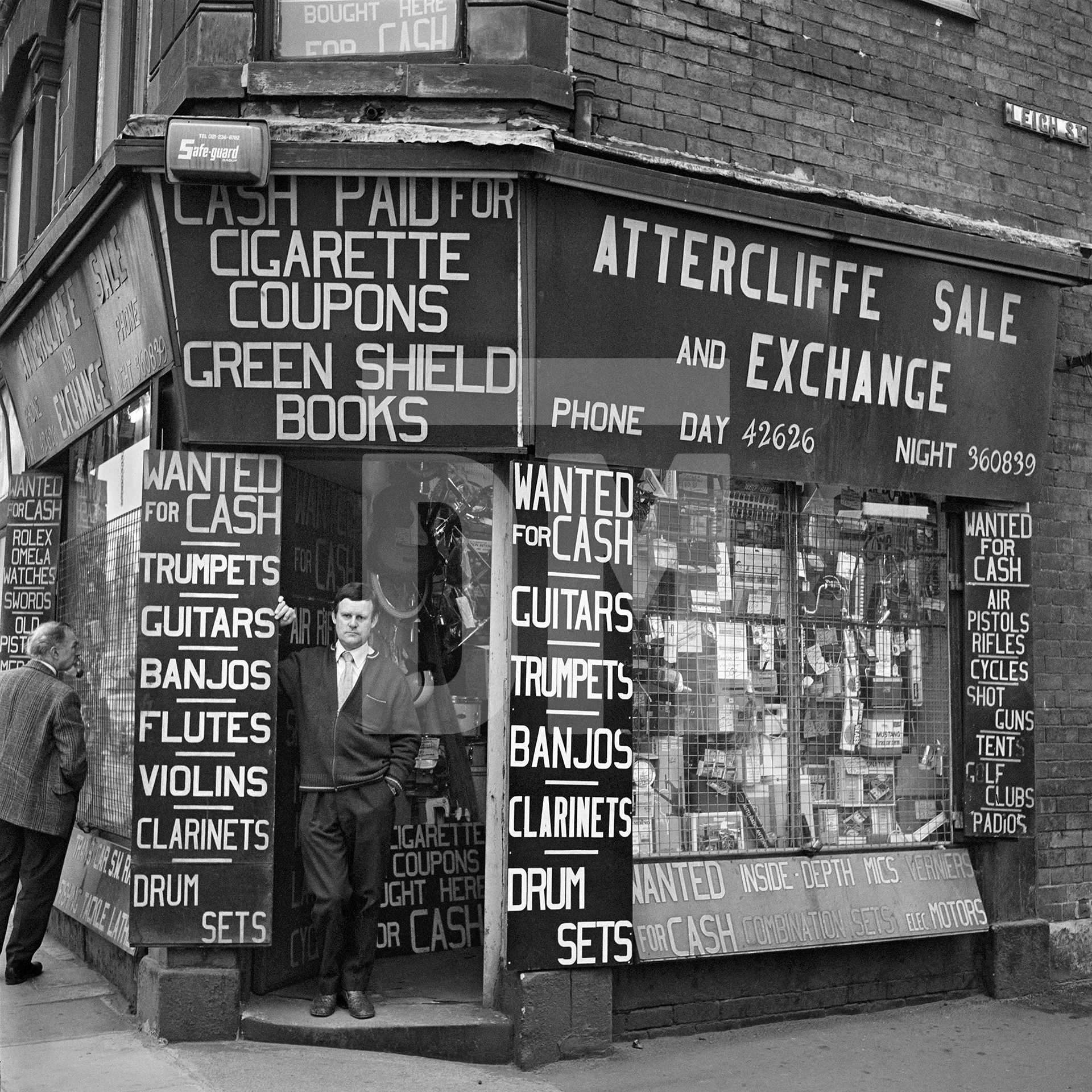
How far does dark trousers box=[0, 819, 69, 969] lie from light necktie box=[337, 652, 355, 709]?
6.71 feet

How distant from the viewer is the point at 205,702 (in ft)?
21.1

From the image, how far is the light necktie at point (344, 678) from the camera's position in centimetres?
670

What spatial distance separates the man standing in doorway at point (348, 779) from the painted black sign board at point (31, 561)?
12.1 ft

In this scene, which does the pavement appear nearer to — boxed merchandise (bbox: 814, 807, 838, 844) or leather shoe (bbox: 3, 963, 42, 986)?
leather shoe (bbox: 3, 963, 42, 986)

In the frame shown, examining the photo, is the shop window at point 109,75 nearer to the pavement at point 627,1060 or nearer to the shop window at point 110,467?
the shop window at point 110,467

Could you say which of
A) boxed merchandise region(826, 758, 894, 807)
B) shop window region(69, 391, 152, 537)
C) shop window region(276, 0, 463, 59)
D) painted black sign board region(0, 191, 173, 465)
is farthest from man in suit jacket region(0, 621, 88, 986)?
boxed merchandise region(826, 758, 894, 807)

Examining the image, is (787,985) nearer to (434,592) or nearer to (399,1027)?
(399,1027)

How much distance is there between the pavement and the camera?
5.80 metres

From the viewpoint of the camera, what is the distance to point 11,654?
9.83 m

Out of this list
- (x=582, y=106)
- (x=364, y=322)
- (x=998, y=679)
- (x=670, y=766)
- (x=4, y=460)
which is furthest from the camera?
(x=4, y=460)

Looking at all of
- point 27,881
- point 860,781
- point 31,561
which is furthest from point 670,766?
point 31,561

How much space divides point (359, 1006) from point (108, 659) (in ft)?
9.16

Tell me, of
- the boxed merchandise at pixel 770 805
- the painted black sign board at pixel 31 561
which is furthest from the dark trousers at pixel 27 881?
the boxed merchandise at pixel 770 805

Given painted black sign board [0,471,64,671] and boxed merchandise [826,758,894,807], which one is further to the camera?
painted black sign board [0,471,64,671]
